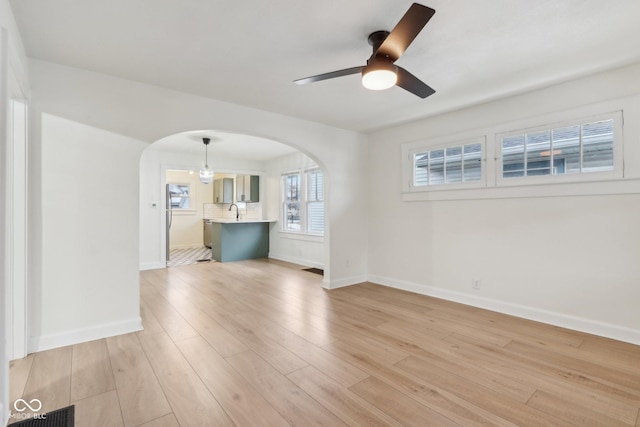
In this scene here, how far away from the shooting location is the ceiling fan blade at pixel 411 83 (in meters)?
2.17

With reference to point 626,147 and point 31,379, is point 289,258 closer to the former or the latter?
point 31,379

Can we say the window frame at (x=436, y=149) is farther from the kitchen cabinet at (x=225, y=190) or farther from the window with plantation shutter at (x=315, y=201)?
the kitchen cabinet at (x=225, y=190)

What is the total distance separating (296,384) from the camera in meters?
2.02

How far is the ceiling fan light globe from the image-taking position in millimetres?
2018

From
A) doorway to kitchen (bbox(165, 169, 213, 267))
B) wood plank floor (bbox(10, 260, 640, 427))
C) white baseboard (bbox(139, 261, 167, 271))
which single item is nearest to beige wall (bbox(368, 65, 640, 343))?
wood plank floor (bbox(10, 260, 640, 427))

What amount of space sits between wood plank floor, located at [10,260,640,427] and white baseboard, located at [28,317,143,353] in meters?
0.08

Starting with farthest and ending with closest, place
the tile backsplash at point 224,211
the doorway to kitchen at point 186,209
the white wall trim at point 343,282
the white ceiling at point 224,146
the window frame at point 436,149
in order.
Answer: the doorway to kitchen at point 186,209
the tile backsplash at point 224,211
the white ceiling at point 224,146
the white wall trim at point 343,282
the window frame at point 436,149

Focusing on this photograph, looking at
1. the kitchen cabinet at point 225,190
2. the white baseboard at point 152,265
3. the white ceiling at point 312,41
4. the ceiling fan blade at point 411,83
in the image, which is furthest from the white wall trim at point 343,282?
the kitchen cabinet at point 225,190

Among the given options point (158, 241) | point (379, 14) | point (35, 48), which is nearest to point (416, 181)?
point (379, 14)

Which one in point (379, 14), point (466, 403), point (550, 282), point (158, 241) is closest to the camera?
point (466, 403)

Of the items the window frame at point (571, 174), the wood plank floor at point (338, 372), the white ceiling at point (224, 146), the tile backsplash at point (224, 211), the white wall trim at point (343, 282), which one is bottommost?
the wood plank floor at point (338, 372)

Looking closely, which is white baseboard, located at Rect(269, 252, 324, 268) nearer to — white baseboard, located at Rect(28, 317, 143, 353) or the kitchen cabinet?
the kitchen cabinet

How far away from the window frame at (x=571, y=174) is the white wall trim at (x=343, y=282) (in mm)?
2434

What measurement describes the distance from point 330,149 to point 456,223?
81.5 inches
